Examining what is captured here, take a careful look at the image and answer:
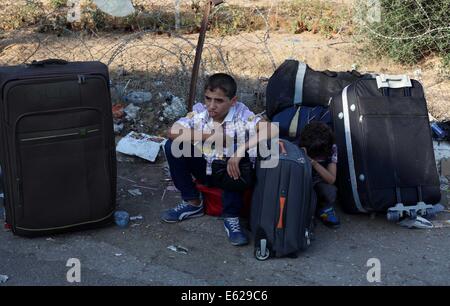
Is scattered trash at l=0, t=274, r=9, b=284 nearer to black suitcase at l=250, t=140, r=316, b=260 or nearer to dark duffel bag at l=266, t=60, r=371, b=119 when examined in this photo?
black suitcase at l=250, t=140, r=316, b=260

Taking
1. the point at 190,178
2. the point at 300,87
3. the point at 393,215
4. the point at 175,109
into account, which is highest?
the point at 300,87

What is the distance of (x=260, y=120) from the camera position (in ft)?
13.4

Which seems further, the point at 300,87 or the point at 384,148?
the point at 300,87

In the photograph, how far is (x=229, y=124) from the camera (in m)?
4.12

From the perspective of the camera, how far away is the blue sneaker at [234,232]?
3.89m

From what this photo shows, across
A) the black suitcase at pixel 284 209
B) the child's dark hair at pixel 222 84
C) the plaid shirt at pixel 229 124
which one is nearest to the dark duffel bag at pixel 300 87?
the plaid shirt at pixel 229 124

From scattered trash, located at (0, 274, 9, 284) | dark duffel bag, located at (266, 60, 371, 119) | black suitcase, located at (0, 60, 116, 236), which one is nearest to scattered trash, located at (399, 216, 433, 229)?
dark duffel bag, located at (266, 60, 371, 119)

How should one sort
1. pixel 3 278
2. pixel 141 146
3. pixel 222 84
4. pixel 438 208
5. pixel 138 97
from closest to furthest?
1. pixel 3 278
2. pixel 222 84
3. pixel 438 208
4. pixel 141 146
5. pixel 138 97

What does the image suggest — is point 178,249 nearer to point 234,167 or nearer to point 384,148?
point 234,167

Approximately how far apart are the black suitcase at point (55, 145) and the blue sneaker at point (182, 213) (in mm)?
479

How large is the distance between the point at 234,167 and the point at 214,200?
1.56 ft

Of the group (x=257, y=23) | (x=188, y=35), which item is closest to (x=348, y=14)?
(x=257, y=23)

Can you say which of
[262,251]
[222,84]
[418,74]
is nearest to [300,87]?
[222,84]

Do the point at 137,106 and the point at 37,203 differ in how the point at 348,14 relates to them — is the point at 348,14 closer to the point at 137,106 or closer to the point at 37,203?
the point at 137,106
